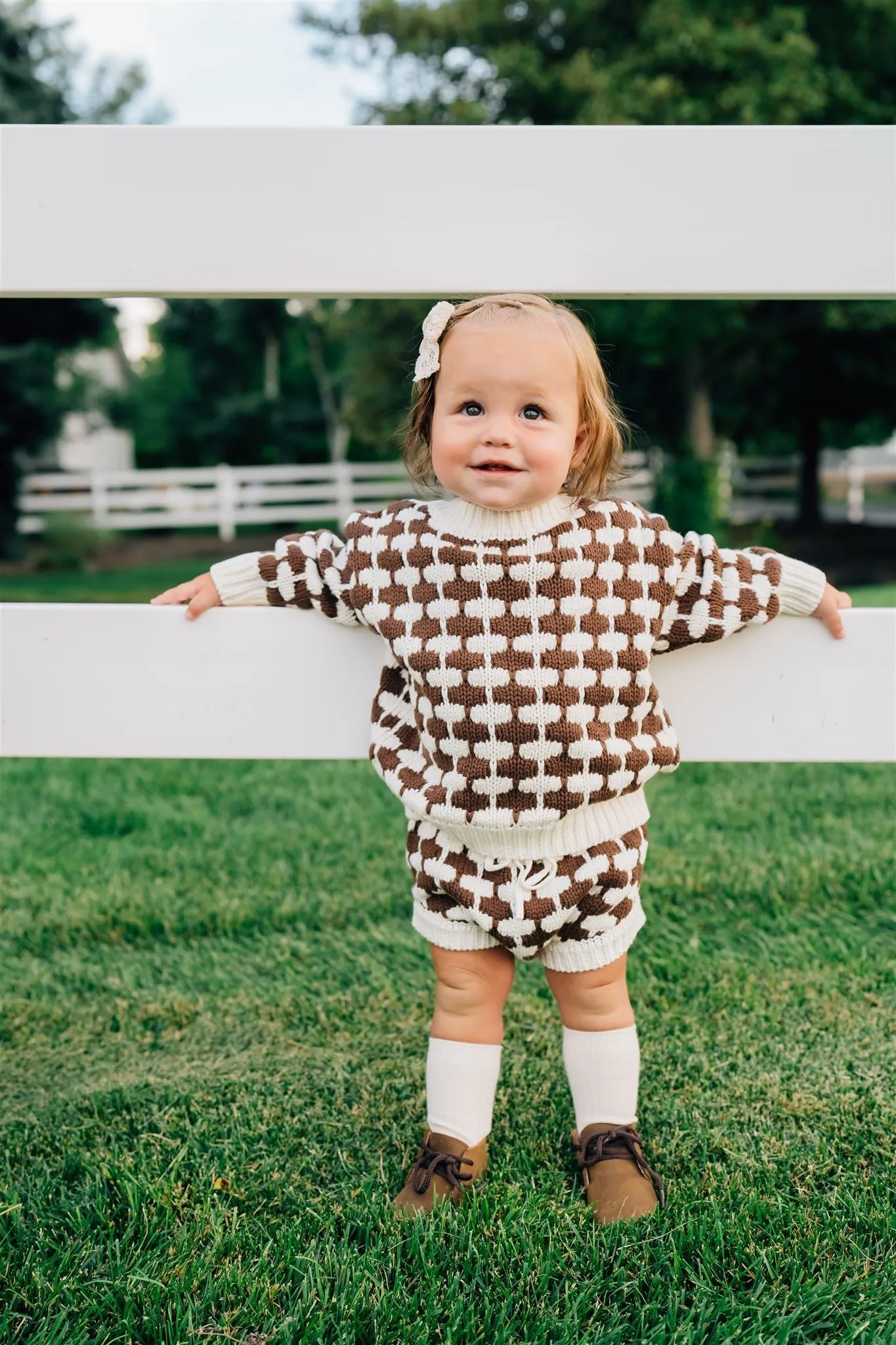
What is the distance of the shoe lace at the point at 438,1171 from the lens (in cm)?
165

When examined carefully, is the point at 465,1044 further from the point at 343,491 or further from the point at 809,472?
the point at 809,472

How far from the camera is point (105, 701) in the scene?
1.69m

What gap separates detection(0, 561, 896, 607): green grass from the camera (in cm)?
1298

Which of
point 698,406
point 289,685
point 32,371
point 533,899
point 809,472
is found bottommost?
point 533,899

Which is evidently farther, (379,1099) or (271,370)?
(271,370)

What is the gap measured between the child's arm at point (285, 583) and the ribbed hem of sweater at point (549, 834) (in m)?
0.33

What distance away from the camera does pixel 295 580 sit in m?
1.69

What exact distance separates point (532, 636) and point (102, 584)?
549 inches

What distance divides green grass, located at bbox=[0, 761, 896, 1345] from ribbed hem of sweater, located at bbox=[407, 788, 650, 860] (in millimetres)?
464

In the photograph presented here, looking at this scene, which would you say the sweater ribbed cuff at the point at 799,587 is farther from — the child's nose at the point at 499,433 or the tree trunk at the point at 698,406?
the tree trunk at the point at 698,406

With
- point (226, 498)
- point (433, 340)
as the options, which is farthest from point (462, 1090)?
point (226, 498)

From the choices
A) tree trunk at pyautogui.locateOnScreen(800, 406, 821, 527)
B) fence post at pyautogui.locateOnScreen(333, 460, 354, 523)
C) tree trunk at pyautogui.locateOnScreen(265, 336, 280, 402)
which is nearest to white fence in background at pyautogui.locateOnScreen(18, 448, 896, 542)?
fence post at pyautogui.locateOnScreen(333, 460, 354, 523)

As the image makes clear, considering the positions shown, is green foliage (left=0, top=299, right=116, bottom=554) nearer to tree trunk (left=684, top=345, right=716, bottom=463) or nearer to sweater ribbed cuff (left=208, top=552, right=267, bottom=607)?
tree trunk (left=684, top=345, right=716, bottom=463)

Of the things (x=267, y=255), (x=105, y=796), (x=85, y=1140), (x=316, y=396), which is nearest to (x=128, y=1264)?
(x=85, y=1140)
